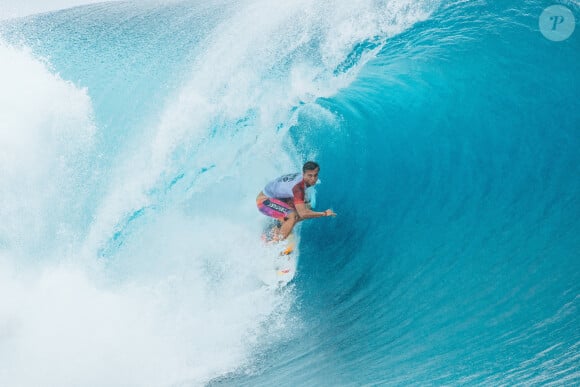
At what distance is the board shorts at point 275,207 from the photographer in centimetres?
451

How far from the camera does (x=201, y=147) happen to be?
18.5 ft

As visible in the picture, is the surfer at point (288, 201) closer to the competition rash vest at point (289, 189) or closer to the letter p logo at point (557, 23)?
the competition rash vest at point (289, 189)

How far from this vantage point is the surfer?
14.0 feet

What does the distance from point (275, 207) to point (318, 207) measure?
1347 mm

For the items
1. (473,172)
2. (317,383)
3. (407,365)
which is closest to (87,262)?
(317,383)

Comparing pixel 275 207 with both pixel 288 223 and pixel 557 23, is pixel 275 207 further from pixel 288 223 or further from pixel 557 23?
pixel 557 23

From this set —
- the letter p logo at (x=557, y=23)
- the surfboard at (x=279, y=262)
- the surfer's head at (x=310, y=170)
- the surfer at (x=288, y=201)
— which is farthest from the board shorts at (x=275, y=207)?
the letter p logo at (x=557, y=23)

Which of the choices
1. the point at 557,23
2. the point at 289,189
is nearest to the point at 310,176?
the point at 289,189

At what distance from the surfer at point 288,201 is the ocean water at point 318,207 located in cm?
52

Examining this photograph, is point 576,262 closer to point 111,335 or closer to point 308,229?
point 308,229

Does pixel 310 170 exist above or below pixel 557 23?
below

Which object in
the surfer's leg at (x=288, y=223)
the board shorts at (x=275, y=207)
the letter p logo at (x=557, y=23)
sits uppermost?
the letter p logo at (x=557, y=23)

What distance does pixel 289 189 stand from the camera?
4469 millimetres

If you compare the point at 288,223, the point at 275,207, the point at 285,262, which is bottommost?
the point at 285,262
